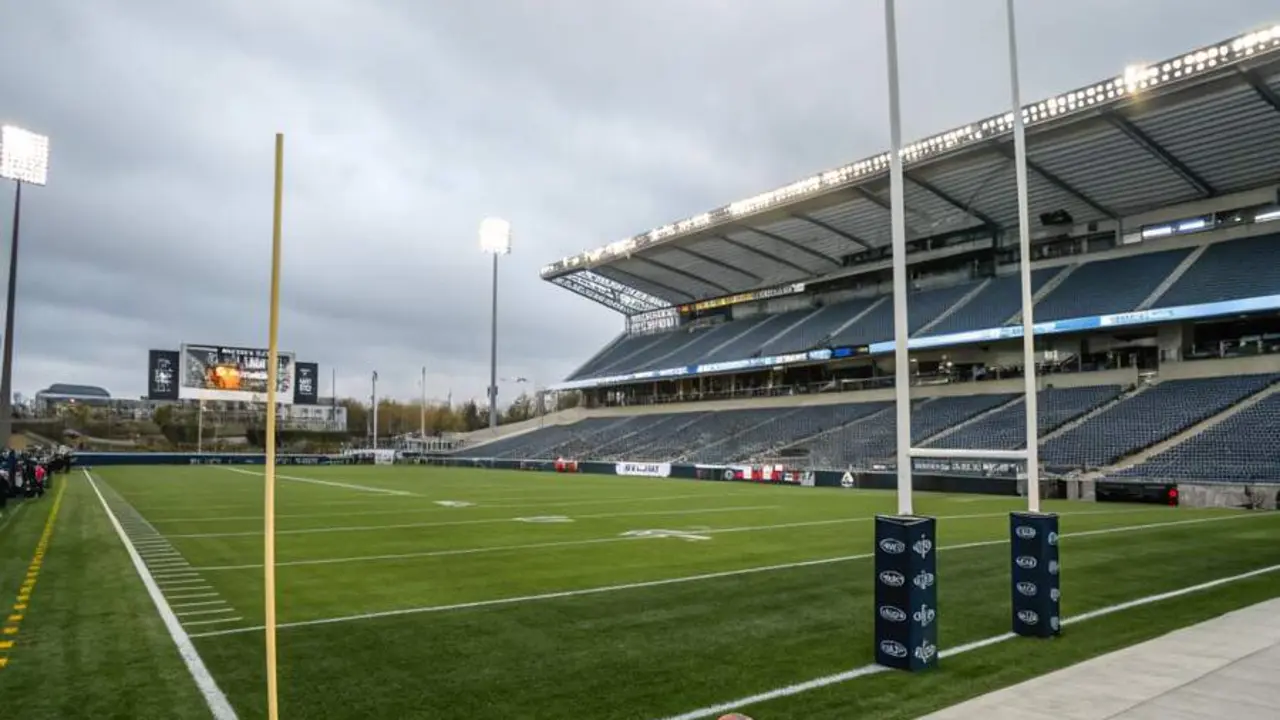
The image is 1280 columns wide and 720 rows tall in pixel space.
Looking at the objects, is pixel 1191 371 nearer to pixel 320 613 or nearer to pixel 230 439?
pixel 320 613

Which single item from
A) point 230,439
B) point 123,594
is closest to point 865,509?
point 123,594

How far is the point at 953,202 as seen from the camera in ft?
142

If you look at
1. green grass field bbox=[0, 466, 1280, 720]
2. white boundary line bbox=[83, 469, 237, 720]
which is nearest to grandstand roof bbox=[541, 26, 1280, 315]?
green grass field bbox=[0, 466, 1280, 720]

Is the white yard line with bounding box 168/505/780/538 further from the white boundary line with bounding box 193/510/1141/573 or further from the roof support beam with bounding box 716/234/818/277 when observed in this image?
the roof support beam with bounding box 716/234/818/277

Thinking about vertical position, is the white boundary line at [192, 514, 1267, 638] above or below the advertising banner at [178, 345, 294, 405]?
below

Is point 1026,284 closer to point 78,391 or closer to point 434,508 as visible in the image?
point 434,508

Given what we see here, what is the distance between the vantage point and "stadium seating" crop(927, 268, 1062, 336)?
137 ft

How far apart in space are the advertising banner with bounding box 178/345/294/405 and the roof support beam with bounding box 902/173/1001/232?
4243 centimetres

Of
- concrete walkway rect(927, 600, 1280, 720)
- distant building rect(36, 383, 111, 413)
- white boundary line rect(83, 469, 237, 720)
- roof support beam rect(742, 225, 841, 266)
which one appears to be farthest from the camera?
distant building rect(36, 383, 111, 413)

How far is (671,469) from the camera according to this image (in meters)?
44.4

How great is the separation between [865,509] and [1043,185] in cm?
2554

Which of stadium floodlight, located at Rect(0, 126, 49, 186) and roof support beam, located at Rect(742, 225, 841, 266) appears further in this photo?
roof support beam, located at Rect(742, 225, 841, 266)

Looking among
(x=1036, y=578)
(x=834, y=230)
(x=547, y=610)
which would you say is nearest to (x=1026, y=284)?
(x=1036, y=578)

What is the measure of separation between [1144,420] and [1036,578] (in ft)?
98.4
